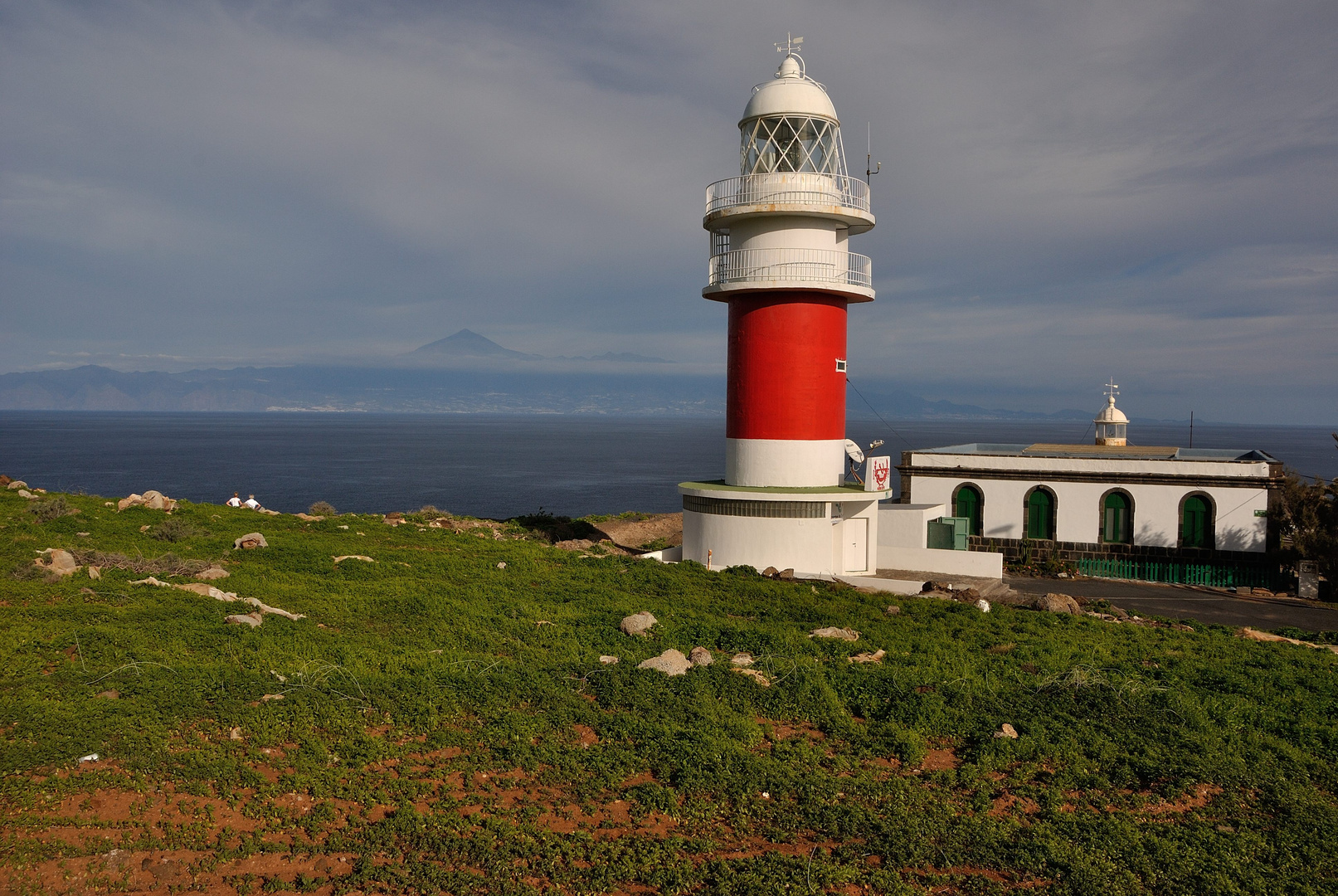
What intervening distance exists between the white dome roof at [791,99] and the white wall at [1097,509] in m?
13.9

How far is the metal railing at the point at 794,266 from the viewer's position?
21562 millimetres

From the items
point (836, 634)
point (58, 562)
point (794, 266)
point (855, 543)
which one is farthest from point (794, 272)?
point (58, 562)

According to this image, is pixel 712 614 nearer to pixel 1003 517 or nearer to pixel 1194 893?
pixel 1194 893

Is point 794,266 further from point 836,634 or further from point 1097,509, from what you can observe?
point 1097,509

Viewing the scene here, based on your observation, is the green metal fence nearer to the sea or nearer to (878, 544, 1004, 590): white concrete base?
(878, 544, 1004, 590): white concrete base

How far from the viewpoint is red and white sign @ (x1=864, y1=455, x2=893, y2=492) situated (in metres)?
22.1

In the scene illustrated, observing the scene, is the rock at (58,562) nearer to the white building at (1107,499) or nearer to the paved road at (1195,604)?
the paved road at (1195,604)

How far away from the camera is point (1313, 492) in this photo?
25.7 meters

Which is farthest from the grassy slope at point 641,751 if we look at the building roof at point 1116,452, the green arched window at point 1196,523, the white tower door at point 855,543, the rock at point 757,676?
the building roof at point 1116,452

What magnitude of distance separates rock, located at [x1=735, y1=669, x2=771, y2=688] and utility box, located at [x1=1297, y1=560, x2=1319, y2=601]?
70.3 ft

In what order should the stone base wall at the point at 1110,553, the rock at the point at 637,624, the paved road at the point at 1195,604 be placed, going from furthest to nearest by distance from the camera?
the stone base wall at the point at 1110,553 < the paved road at the point at 1195,604 < the rock at the point at 637,624

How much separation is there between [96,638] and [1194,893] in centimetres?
1222

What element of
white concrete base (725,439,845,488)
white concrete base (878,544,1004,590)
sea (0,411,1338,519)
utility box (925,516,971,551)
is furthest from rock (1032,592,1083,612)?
sea (0,411,1338,519)

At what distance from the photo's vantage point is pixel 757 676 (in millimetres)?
11797
